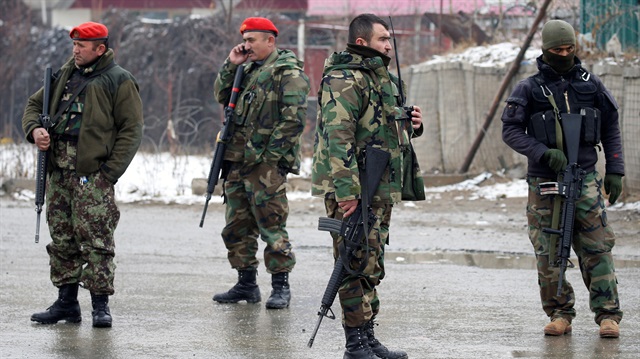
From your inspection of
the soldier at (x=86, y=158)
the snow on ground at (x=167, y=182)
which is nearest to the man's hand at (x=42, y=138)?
the soldier at (x=86, y=158)

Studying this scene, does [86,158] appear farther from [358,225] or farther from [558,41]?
[558,41]

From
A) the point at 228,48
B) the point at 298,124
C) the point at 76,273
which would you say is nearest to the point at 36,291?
the point at 76,273

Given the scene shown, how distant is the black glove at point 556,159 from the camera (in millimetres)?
6930

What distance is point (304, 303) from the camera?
8352 mm

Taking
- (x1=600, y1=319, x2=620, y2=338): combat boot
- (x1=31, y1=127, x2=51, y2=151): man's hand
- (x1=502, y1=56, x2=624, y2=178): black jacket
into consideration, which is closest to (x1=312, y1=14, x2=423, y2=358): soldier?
(x1=502, y1=56, x2=624, y2=178): black jacket

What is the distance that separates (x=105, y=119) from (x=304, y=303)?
2018mm

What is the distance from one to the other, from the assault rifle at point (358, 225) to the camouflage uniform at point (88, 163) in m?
1.80

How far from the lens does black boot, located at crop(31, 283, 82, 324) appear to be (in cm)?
745

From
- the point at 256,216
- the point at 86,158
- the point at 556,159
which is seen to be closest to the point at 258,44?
the point at 256,216

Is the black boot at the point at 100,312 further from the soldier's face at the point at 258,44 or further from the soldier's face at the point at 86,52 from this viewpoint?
the soldier's face at the point at 258,44

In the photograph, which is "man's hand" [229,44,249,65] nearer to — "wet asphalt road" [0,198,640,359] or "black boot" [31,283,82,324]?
"wet asphalt road" [0,198,640,359]

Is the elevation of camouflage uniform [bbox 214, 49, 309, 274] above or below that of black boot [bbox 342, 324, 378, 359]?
above

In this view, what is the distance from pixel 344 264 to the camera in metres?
6.16

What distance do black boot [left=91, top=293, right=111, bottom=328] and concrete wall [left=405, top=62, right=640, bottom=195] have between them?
993cm
